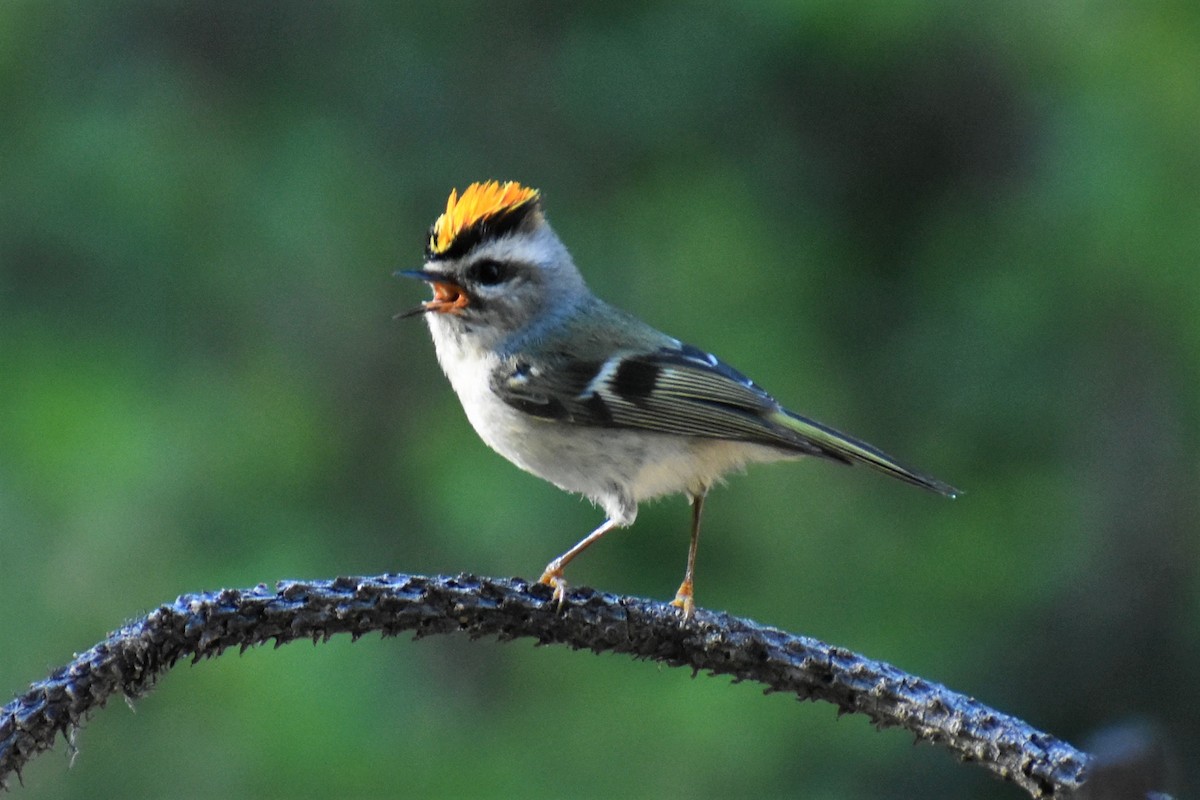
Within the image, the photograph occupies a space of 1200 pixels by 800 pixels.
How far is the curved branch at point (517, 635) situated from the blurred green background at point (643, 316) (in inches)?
78.6

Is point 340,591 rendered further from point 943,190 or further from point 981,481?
point 943,190

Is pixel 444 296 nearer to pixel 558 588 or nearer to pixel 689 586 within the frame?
pixel 689 586

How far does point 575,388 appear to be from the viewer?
2.39m

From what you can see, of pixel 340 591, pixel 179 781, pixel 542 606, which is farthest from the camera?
pixel 179 781

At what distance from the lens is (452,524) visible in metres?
3.77

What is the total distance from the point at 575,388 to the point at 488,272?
272 millimetres

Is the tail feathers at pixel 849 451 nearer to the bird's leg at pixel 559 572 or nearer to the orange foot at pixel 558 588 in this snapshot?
the bird's leg at pixel 559 572

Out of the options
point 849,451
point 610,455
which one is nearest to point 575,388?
point 610,455

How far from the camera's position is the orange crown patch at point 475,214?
2.32 metres

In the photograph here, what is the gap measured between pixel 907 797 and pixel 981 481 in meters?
0.92

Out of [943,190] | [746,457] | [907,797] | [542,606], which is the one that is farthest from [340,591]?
[943,190]

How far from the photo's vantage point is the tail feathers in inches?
81.7

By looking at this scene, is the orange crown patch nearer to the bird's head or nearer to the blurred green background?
the bird's head

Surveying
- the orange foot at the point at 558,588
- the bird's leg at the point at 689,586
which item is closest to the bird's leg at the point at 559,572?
the orange foot at the point at 558,588
